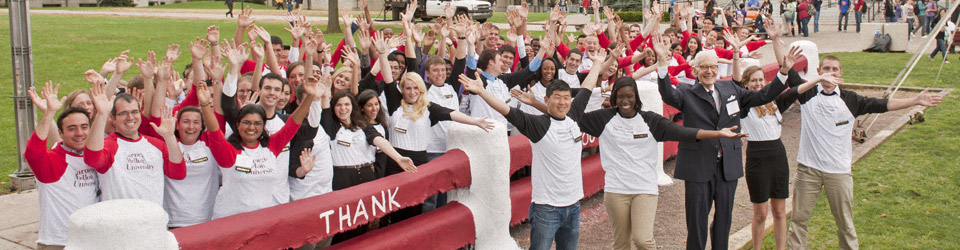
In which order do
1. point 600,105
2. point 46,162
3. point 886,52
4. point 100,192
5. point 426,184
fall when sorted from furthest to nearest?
point 886,52, point 600,105, point 426,184, point 100,192, point 46,162

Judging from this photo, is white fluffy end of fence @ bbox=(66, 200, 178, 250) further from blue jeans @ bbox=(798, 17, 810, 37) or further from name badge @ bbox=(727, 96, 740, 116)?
blue jeans @ bbox=(798, 17, 810, 37)

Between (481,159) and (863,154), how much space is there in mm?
6723

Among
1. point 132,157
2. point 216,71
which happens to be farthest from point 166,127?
point 216,71

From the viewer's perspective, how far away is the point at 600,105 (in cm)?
938

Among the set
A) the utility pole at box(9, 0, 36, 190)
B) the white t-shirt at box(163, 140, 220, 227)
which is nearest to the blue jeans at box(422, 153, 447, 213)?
the white t-shirt at box(163, 140, 220, 227)

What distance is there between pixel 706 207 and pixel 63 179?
4538 millimetres

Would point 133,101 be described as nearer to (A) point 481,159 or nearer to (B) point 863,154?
(A) point 481,159

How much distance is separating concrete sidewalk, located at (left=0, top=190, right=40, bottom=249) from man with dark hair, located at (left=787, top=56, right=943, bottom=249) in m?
6.33

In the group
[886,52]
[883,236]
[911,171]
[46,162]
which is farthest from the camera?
[886,52]

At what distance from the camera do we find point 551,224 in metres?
6.27

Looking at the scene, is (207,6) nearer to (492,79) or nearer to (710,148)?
(492,79)

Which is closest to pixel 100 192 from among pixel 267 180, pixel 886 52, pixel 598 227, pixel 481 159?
pixel 267 180

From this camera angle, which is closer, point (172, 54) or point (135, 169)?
point (135, 169)

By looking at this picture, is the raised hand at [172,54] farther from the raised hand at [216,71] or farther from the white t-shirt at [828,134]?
the white t-shirt at [828,134]
